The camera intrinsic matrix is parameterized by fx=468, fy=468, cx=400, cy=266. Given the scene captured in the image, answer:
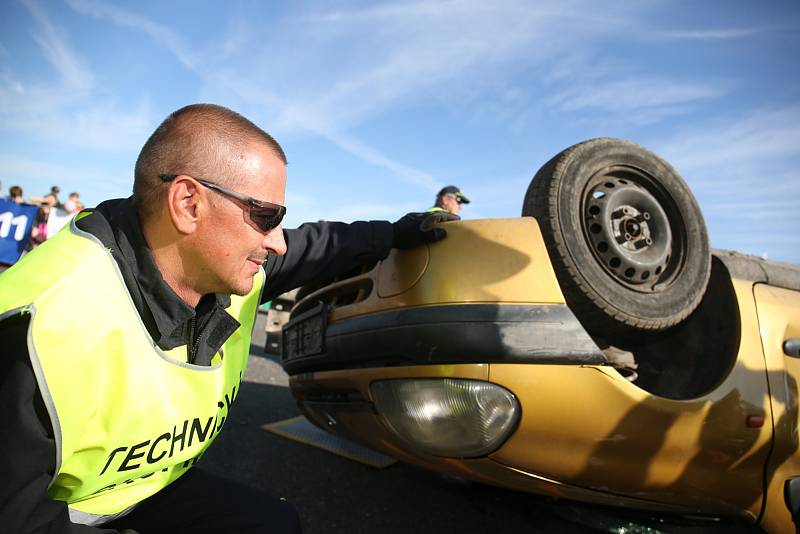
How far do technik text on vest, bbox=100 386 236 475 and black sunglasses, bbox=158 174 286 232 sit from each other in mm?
578

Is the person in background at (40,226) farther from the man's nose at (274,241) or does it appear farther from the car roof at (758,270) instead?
the car roof at (758,270)

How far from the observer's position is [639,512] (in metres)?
1.83

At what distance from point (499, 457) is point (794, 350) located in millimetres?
1194

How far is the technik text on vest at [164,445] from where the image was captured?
117 centimetres

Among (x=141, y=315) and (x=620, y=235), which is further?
(x=620, y=235)

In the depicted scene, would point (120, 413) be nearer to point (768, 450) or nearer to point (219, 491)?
point (219, 491)

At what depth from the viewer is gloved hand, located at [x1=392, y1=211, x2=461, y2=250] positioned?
1810 mm

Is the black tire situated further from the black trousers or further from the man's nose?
the black trousers

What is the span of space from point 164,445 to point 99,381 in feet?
1.04

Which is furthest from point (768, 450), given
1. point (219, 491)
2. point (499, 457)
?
point (219, 491)

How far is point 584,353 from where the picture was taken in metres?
1.57

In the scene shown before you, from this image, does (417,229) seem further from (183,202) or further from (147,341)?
(147,341)

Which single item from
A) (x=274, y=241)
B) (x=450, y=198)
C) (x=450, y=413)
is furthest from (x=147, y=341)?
(x=450, y=198)

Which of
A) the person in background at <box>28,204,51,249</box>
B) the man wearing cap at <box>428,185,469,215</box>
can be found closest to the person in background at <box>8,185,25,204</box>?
the person in background at <box>28,204,51,249</box>
